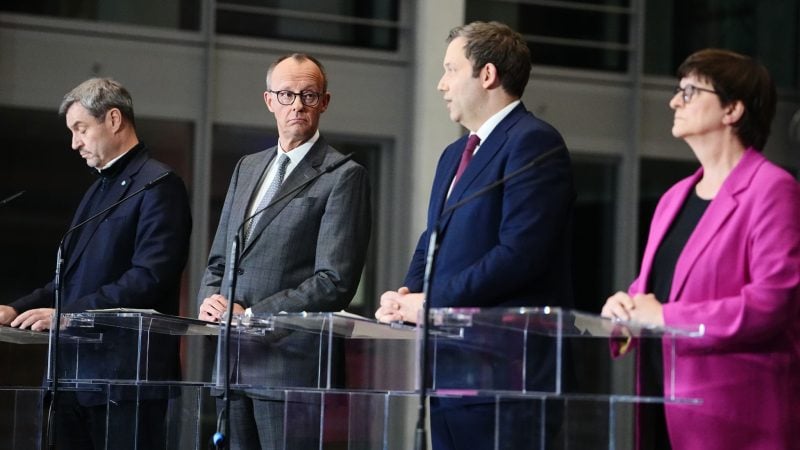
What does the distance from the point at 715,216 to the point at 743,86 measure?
0.33m

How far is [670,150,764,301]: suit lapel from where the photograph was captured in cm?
324

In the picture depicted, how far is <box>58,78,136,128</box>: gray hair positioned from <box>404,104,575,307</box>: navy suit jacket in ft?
5.13

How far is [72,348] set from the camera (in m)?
4.41

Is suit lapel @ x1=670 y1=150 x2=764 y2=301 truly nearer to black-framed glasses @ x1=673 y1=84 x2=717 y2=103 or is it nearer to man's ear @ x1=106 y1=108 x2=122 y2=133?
black-framed glasses @ x1=673 y1=84 x2=717 y2=103

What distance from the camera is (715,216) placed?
3.27 metres

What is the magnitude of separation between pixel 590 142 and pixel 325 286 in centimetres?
562

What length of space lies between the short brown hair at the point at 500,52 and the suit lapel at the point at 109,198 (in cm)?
151

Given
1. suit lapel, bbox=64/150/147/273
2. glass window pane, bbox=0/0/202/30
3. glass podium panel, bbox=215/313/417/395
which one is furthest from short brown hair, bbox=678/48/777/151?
glass window pane, bbox=0/0/202/30

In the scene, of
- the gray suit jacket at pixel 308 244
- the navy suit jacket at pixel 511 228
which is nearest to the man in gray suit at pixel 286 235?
the gray suit jacket at pixel 308 244

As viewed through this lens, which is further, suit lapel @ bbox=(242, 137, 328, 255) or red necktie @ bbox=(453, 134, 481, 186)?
suit lapel @ bbox=(242, 137, 328, 255)

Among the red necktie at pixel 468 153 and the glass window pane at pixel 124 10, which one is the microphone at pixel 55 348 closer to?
the red necktie at pixel 468 153

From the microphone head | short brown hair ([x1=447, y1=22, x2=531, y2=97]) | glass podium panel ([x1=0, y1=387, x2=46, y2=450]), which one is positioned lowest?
glass podium panel ([x1=0, y1=387, x2=46, y2=450])

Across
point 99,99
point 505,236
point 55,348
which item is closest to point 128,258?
point 99,99

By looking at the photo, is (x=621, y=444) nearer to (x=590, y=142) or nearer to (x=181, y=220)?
(x=181, y=220)
